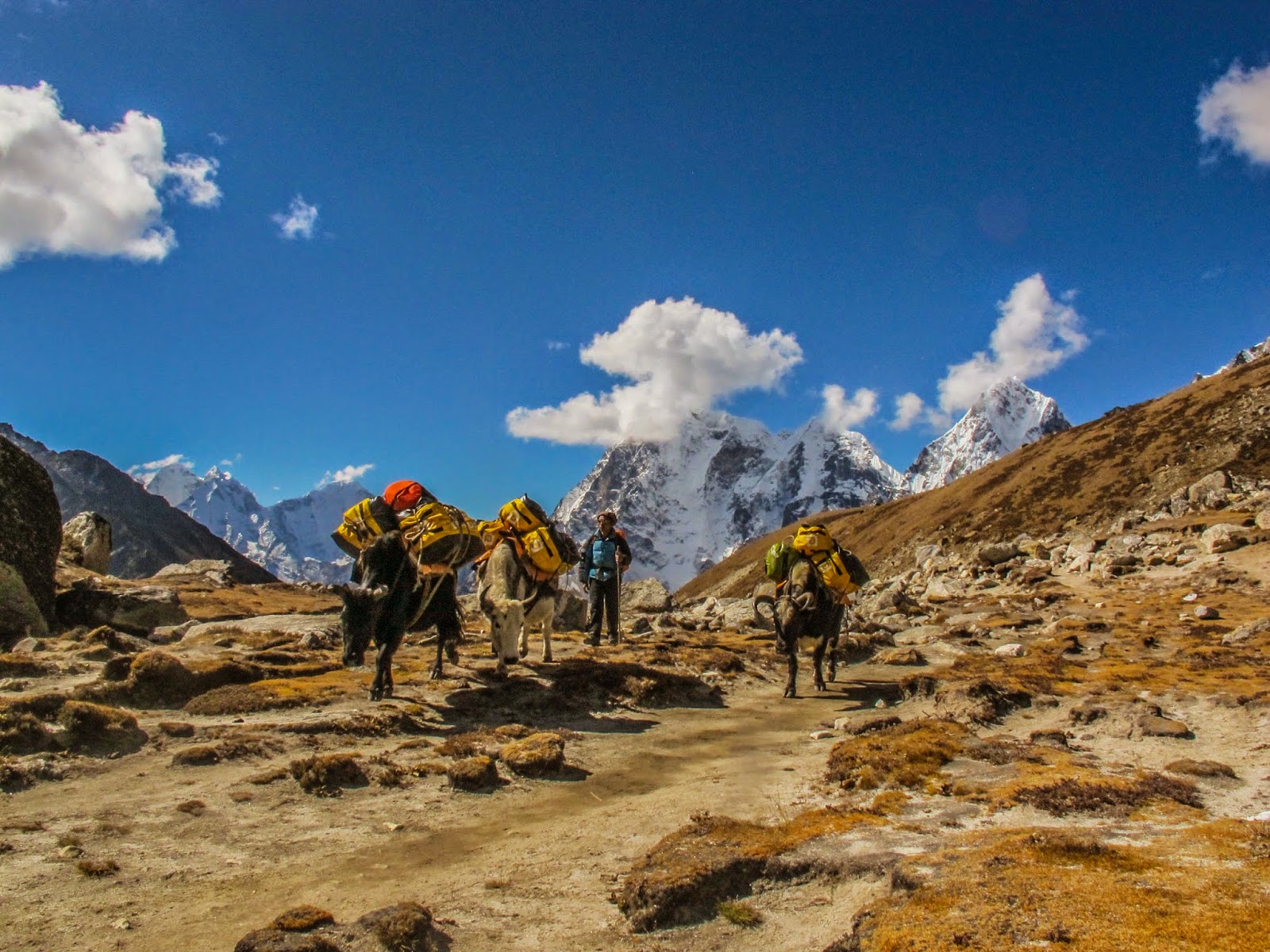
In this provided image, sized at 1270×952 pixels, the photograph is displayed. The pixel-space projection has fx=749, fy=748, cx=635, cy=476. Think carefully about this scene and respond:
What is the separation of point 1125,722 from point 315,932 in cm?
806

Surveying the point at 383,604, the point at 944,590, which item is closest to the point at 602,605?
the point at 383,604

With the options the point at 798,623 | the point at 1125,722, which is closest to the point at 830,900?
the point at 1125,722

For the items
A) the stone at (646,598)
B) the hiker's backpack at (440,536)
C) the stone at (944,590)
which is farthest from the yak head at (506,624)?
the stone at (944,590)

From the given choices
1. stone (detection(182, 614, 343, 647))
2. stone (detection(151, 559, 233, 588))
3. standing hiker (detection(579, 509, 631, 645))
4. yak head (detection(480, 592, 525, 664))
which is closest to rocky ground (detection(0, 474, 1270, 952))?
yak head (detection(480, 592, 525, 664))

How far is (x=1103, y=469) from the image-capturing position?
70375 mm

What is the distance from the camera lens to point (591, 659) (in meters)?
13.8

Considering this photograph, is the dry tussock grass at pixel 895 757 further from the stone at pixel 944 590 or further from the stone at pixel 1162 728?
the stone at pixel 944 590

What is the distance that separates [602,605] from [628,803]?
10.4 metres

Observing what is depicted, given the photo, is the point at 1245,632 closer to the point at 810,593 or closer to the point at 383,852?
the point at 810,593

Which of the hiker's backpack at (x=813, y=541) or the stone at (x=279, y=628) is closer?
the hiker's backpack at (x=813, y=541)

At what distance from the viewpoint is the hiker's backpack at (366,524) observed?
11.1 metres

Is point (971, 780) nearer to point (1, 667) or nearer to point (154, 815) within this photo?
point (154, 815)

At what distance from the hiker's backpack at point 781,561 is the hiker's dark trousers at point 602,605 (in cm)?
398

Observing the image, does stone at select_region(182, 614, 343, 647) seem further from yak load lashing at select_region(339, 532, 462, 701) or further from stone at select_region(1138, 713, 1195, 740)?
stone at select_region(1138, 713, 1195, 740)
